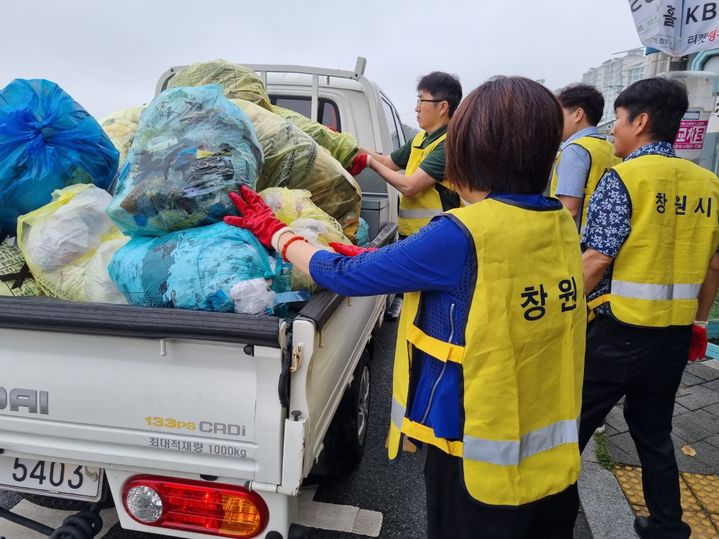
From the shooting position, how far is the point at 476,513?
1288mm

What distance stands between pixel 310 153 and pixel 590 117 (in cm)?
180

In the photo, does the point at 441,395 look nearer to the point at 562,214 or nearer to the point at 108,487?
the point at 562,214

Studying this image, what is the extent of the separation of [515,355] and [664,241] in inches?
45.3

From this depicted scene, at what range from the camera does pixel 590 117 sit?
312 cm

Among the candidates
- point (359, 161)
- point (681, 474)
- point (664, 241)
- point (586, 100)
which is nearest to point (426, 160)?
point (359, 161)

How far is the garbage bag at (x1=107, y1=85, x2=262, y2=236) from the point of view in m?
1.75

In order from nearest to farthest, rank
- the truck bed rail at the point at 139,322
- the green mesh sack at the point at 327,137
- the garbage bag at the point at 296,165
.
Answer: the truck bed rail at the point at 139,322, the garbage bag at the point at 296,165, the green mesh sack at the point at 327,137

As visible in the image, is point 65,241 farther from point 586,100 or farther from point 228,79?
point 586,100

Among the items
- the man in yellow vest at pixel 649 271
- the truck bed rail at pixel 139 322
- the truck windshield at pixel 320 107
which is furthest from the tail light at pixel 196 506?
the truck windshield at pixel 320 107

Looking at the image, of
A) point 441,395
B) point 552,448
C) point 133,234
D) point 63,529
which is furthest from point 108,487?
point 552,448

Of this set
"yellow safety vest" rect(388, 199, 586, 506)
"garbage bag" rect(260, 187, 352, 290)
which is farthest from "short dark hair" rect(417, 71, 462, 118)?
"yellow safety vest" rect(388, 199, 586, 506)

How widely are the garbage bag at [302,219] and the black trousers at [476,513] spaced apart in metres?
0.80

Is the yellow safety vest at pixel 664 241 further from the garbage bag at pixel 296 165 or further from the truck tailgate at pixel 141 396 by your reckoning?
the truck tailgate at pixel 141 396

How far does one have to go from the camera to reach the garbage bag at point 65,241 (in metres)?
1.84
